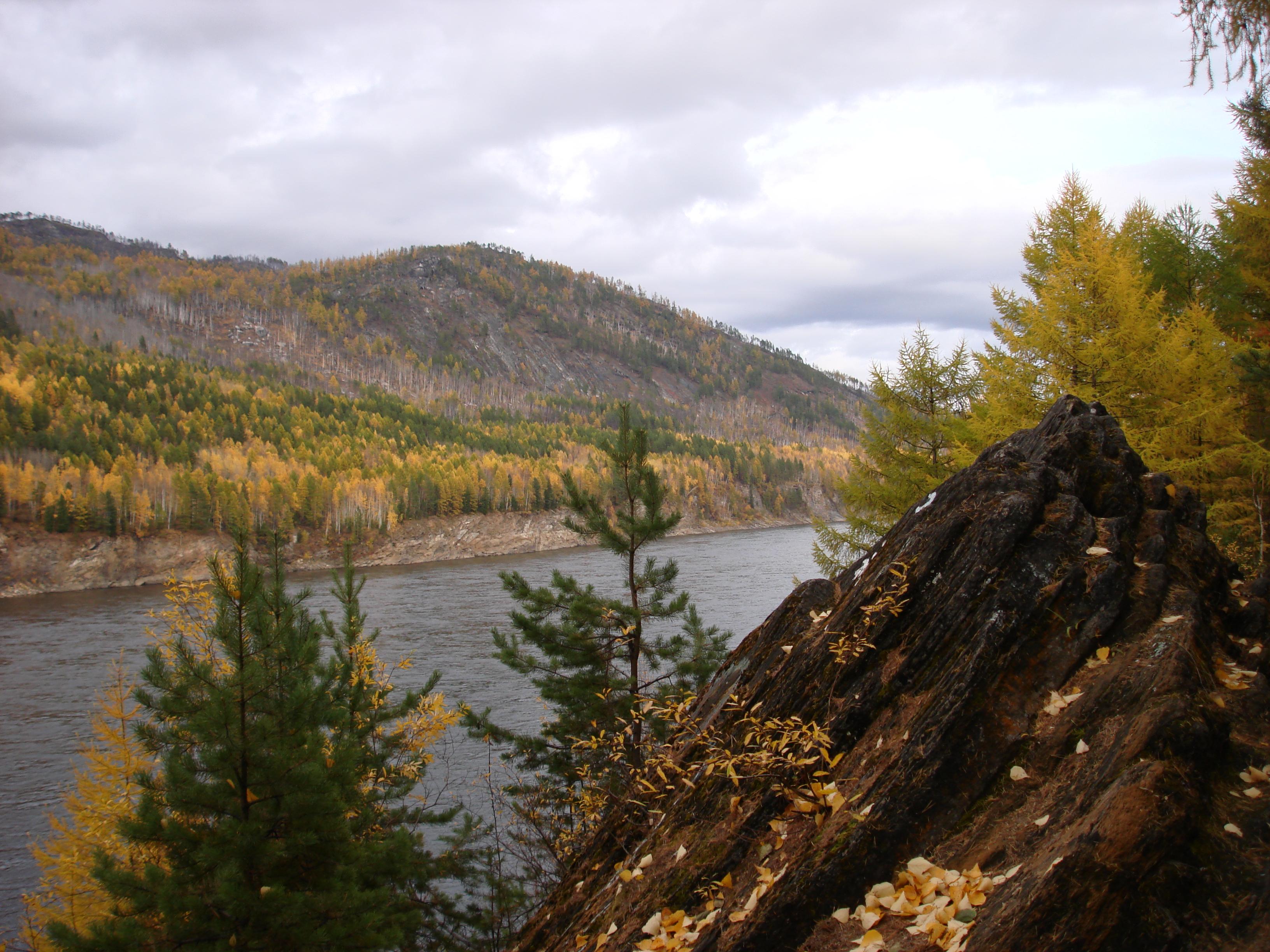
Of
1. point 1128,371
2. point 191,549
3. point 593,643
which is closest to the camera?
point 1128,371

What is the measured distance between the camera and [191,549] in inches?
3391

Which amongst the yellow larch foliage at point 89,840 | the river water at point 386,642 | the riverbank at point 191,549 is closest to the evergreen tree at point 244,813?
the yellow larch foliage at point 89,840

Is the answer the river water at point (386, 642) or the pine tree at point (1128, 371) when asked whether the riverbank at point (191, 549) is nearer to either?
the river water at point (386, 642)

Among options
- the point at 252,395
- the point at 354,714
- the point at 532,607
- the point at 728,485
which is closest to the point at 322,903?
the point at 354,714

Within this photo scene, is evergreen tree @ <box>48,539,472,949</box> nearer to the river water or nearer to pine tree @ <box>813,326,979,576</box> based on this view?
the river water

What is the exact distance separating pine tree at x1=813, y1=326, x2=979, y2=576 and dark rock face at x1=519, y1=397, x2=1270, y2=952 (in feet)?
30.6

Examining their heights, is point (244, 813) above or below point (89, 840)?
above

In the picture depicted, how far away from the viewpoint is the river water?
78.2 ft

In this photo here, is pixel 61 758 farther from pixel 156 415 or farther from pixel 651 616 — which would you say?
pixel 156 415

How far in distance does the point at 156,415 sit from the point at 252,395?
29.9 metres

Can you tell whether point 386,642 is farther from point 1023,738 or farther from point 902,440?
point 1023,738

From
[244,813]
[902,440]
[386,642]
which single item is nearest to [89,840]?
[244,813]

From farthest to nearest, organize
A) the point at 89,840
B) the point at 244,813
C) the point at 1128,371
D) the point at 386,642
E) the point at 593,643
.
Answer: the point at 386,642 < the point at 593,643 < the point at 89,840 < the point at 1128,371 < the point at 244,813

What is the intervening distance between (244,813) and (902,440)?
15.7 m
